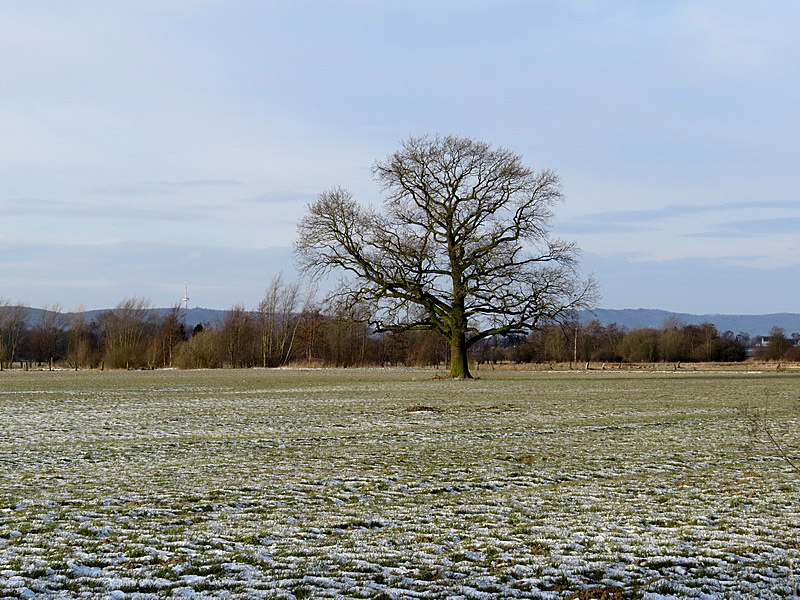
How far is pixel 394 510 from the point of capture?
9398 mm

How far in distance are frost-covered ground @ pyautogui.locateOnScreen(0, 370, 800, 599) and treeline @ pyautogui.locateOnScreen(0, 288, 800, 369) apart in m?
42.2

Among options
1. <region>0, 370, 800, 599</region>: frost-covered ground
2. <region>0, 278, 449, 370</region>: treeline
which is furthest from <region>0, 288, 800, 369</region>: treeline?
<region>0, 370, 800, 599</region>: frost-covered ground

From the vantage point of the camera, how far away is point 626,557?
7133 mm

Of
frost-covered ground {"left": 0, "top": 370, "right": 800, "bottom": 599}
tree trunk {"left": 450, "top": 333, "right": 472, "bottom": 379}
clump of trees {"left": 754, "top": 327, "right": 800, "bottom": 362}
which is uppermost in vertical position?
clump of trees {"left": 754, "top": 327, "right": 800, "bottom": 362}

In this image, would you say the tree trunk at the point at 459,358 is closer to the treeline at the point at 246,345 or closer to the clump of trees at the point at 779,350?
the treeline at the point at 246,345

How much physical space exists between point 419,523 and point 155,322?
13144 cm

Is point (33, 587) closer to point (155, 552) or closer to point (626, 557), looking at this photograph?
point (155, 552)

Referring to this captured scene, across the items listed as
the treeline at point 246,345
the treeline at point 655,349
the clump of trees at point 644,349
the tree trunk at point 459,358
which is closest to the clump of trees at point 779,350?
the treeline at point 655,349

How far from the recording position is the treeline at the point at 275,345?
301 feet

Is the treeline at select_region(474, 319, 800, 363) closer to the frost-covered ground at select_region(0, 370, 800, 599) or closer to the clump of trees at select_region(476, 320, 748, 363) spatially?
the clump of trees at select_region(476, 320, 748, 363)

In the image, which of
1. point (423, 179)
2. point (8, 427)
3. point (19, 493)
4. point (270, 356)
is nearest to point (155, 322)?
point (270, 356)

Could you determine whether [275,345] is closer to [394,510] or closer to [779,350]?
[779,350]

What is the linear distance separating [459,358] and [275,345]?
60.3 meters

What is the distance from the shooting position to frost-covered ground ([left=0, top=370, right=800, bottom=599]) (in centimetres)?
635
